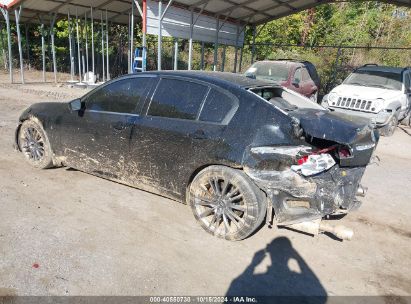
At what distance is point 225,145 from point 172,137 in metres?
0.68

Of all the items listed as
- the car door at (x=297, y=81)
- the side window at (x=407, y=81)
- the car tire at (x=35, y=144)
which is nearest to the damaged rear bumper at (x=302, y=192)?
the car tire at (x=35, y=144)

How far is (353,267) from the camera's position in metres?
3.40

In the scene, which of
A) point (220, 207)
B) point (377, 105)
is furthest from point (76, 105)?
point (377, 105)

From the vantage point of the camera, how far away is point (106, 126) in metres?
4.41

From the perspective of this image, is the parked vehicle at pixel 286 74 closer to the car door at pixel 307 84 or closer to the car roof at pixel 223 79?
the car door at pixel 307 84

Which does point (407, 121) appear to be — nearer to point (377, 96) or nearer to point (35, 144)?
point (377, 96)

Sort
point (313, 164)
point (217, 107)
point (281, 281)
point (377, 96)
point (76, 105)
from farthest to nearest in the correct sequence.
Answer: point (377, 96), point (76, 105), point (217, 107), point (313, 164), point (281, 281)

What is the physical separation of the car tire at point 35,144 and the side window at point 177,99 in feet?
6.51

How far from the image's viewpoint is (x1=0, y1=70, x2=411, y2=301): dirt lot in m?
3.00

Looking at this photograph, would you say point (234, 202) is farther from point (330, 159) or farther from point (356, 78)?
point (356, 78)

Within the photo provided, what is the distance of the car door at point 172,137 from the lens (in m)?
3.74

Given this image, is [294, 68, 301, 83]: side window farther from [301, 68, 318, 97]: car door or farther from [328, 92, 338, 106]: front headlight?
[328, 92, 338, 106]: front headlight

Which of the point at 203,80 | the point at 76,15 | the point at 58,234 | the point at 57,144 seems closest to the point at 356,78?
the point at 203,80

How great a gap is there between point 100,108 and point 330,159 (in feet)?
9.50
